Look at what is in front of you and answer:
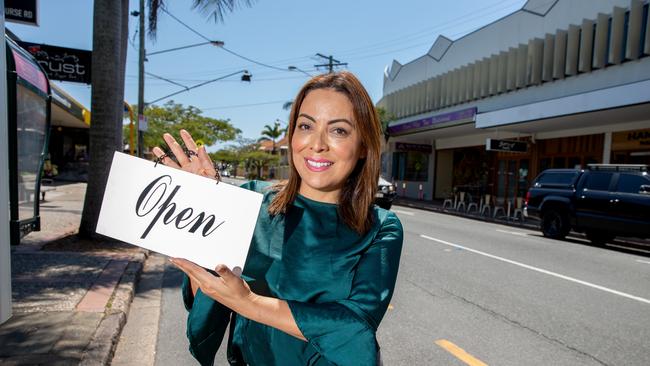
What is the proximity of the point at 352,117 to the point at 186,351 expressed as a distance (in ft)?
9.47

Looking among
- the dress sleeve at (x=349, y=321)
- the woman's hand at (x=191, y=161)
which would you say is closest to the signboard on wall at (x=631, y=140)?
the dress sleeve at (x=349, y=321)

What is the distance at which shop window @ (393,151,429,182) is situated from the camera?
2658 centimetres

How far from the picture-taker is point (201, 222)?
124cm

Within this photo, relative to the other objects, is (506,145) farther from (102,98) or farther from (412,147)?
(102,98)

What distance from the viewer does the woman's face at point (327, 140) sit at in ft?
4.51

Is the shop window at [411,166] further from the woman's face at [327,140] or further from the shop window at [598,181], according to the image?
the woman's face at [327,140]

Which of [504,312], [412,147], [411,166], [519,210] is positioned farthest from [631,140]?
[411,166]

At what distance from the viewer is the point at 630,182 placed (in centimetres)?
961

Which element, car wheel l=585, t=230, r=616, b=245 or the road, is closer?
the road

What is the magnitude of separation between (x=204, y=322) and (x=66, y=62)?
31.7ft

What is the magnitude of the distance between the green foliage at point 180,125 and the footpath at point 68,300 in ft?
A: 77.2

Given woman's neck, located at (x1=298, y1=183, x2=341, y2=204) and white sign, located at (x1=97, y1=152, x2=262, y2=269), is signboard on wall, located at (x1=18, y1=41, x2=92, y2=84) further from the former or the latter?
woman's neck, located at (x1=298, y1=183, x2=341, y2=204)

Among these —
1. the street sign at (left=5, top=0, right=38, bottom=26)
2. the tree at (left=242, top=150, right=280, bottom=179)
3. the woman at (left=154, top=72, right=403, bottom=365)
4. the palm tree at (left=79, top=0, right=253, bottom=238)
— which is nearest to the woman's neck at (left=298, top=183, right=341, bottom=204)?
the woman at (left=154, top=72, right=403, bottom=365)

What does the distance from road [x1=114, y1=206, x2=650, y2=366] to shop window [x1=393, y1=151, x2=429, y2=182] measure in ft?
60.9
